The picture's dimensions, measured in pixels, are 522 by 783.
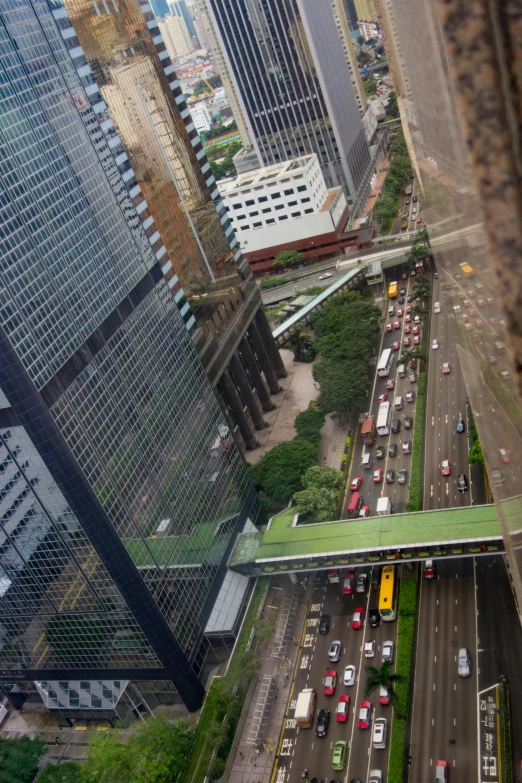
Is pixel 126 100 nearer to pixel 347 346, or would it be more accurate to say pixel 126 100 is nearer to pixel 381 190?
pixel 347 346

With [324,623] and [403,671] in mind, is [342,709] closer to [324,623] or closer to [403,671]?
[403,671]

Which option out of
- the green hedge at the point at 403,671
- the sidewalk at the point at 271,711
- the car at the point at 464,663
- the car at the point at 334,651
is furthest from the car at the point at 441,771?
the car at the point at 334,651

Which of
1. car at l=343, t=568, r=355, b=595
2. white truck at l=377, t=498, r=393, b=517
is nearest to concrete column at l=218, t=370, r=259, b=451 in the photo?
white truck at l=377, t=498, r=393, b=517

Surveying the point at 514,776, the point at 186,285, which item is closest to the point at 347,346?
the point at 186,285

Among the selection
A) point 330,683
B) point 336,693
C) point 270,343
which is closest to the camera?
point 336,693

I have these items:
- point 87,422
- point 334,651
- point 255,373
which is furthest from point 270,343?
point 87,422

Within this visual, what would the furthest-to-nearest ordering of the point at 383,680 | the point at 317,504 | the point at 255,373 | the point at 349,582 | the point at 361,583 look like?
the point at 255,373 < the point at 317,504 < the point at 349,582 < the point at 361,583 < the point at 383,680
